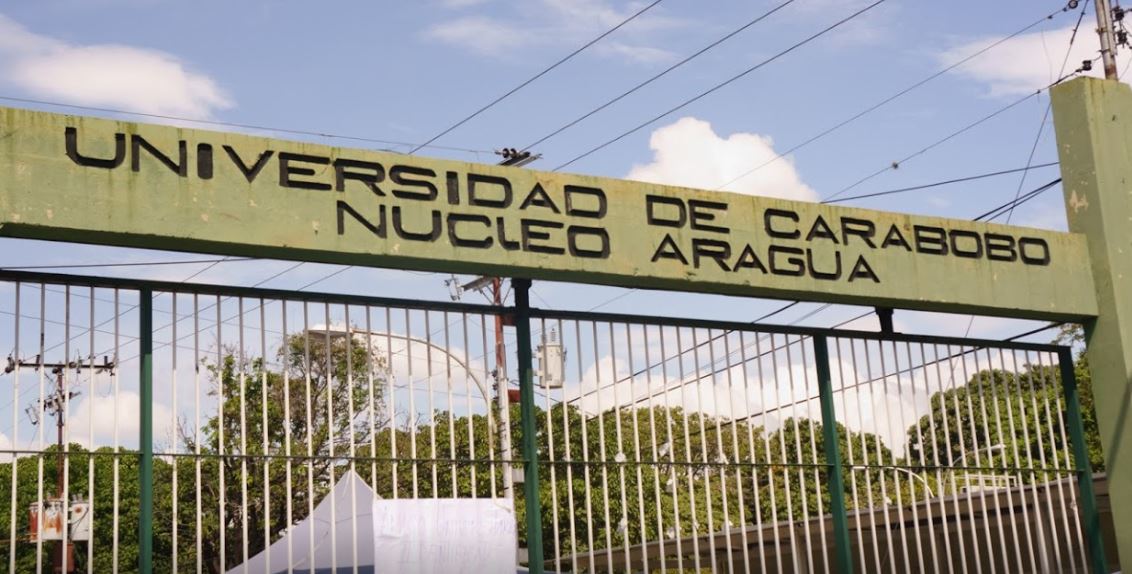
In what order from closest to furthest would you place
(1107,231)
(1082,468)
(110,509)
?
(1107,231)
(1082,468)
(110,509)

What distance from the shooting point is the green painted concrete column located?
35.0 feet

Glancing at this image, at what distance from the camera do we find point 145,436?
7.23 metres

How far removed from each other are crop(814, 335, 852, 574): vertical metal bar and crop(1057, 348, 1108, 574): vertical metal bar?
255 centimetres

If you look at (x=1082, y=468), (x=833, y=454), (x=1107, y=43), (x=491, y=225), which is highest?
(x=1107, y=43)

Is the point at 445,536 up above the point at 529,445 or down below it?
below

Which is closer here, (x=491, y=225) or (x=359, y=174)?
(x=359, y=174)

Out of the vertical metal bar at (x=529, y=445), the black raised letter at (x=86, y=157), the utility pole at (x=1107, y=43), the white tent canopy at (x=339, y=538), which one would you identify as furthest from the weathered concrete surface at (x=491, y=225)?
the utility pole at (x=1107, y=43)

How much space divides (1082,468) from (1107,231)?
2084 mm

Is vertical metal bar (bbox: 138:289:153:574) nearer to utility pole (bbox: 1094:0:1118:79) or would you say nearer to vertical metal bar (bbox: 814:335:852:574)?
vertical metal bar (bbox: 814:335:852:574)

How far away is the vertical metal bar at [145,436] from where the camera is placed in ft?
23.4

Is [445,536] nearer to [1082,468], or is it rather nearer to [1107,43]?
[1082,468]

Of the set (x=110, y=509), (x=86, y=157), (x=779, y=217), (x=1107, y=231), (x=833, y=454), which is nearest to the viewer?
(x=86, y=157)

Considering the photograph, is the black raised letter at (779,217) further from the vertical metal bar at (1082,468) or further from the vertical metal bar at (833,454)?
the vertical metal bar at (1082,468)

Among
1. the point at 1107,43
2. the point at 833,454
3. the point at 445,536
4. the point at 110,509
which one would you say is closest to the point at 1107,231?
the point at 833,454
